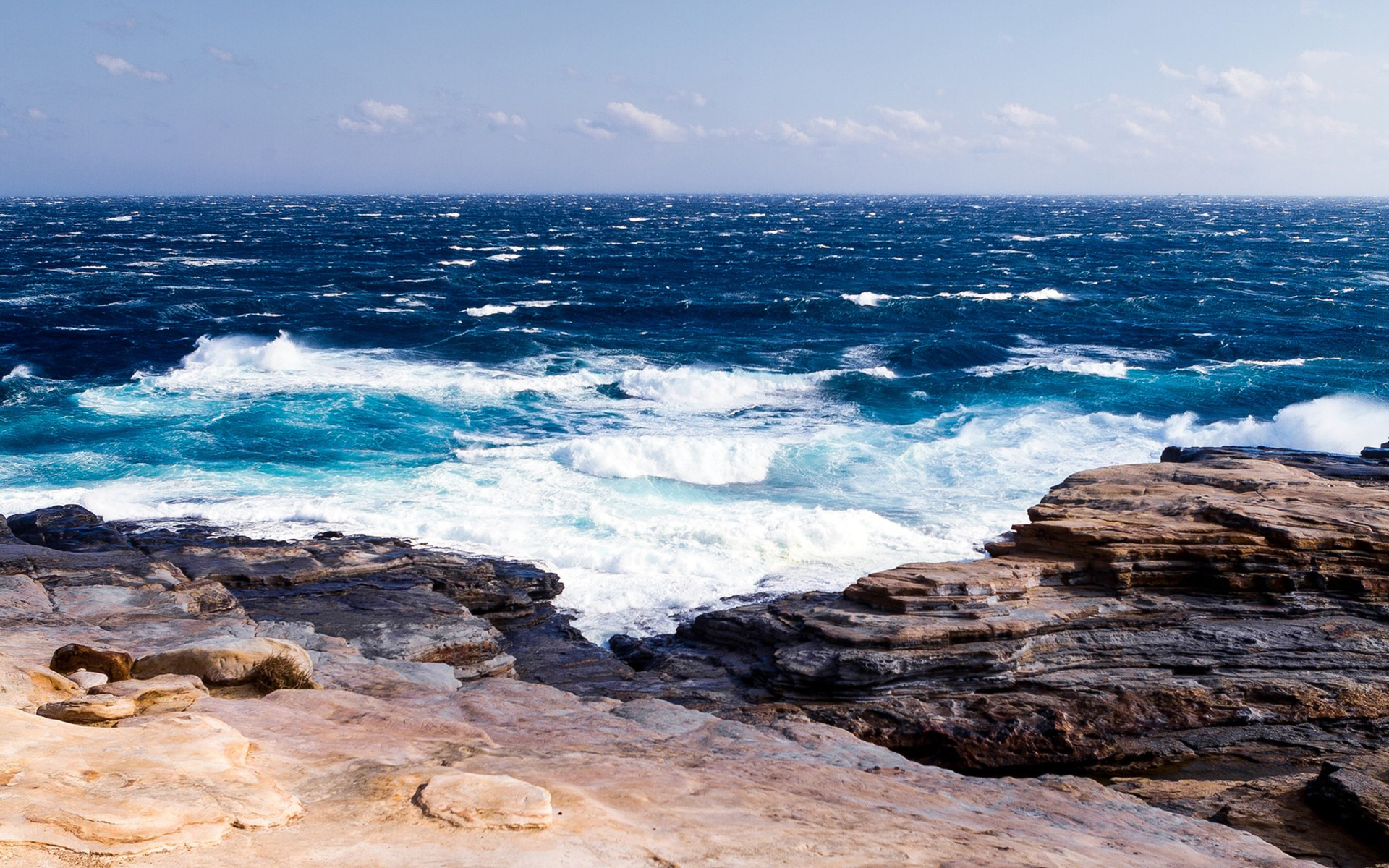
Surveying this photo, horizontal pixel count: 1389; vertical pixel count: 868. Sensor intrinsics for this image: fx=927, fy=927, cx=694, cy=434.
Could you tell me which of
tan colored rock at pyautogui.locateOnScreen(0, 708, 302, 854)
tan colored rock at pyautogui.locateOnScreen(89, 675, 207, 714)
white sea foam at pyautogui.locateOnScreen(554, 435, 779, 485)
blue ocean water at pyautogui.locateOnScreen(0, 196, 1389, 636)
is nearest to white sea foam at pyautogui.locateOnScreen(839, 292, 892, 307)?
blue ocean water at pyautogui.locateOnScreen(0, 196, 1389, 636)

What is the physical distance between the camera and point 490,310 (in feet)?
181

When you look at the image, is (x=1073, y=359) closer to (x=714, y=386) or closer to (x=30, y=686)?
(x=714, y=386)

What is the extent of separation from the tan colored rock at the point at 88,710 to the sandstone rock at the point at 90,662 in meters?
1.86

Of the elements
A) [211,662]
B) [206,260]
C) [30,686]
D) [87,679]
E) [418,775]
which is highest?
[206,260]

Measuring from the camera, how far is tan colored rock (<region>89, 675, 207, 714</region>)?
8.80m

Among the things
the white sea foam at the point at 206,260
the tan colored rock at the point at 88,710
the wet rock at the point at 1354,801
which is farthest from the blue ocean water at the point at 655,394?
the tan colored rock at the point at 88,710

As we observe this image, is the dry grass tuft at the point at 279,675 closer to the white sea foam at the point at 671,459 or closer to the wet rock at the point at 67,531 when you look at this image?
the wet rock at the point at 67,531

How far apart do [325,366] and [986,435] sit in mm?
27954

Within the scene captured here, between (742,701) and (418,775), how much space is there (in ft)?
23.6

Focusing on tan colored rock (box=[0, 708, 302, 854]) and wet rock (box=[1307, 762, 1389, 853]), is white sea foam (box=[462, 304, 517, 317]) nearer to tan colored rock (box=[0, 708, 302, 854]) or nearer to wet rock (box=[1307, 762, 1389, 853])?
tan colored rock (box=[0, 708, 302, 854])

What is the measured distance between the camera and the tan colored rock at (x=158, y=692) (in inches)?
346

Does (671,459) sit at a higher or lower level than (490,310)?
lower

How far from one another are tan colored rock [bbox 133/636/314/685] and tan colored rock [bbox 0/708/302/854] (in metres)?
2.73

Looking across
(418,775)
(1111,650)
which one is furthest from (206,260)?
(418,775)
